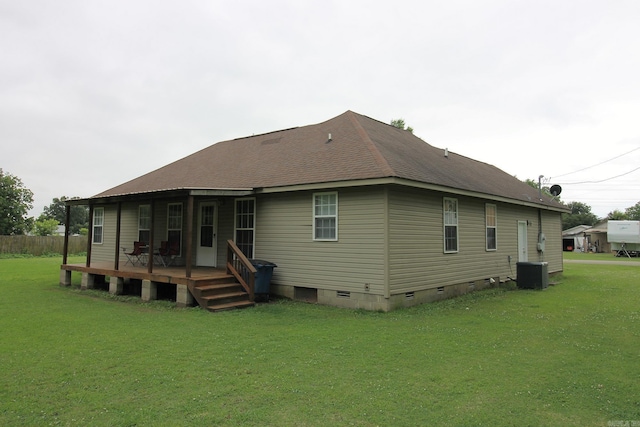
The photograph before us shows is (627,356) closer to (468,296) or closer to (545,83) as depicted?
(468,296)

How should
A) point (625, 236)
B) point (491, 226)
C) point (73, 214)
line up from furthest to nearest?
point (73, 214)
point (625, 236)
point (491, 226)

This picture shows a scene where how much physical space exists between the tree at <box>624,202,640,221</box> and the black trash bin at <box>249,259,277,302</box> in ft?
242

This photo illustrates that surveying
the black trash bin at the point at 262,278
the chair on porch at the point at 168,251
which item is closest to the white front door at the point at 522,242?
the black trash bin at the point at 262,278

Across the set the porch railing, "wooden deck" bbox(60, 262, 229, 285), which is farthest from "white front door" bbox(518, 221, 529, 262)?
"wooden deck" bbox(60, 262, 229, 285)

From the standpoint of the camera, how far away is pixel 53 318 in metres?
8.15

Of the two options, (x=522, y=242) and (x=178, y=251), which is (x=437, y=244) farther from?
(x=178, y=251)

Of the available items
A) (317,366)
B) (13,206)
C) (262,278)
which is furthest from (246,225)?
(13,206)

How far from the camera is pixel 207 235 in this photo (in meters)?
12.8

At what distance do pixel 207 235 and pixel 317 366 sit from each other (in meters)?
8.44

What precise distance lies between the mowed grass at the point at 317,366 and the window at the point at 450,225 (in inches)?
93.1

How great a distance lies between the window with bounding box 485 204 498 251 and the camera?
527 inches

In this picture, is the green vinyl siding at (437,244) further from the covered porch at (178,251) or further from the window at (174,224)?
the window at (174,224)

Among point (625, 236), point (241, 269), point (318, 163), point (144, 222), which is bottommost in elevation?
point (241, 269)

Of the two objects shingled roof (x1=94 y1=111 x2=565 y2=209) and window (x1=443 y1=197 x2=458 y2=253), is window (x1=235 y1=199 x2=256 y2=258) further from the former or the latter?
window (x1=443 y1=197 x2=458 y2=253)
